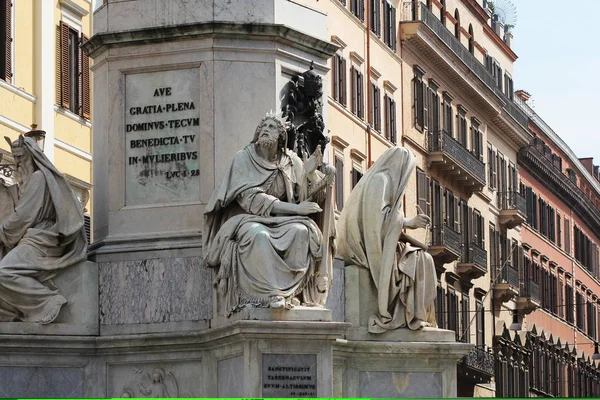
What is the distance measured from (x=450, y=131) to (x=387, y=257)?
2065 inches

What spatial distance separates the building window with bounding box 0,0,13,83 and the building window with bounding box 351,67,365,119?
18.7m

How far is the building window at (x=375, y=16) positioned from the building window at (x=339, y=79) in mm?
4801

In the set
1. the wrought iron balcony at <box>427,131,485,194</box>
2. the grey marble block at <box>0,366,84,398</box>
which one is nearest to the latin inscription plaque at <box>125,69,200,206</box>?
the grey marble block at <box>0,366,84,398</box>

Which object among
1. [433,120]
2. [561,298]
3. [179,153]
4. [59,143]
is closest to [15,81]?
[59,143]

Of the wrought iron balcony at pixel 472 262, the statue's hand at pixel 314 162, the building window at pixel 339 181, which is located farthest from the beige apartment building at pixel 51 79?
the wrought iron balcony at pixel 472 262

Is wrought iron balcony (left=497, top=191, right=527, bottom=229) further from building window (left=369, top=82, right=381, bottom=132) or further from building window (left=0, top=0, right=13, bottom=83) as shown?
Answer: building window (left=0, top=0, right=13, bottom=83)

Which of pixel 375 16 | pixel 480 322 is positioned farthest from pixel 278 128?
pixel 480 322

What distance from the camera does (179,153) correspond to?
20.6m

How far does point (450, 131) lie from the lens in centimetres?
7294

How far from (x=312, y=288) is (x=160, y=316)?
1550mm

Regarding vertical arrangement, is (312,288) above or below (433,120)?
below

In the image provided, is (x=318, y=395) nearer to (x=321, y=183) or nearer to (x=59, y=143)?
(x=321, y=183)

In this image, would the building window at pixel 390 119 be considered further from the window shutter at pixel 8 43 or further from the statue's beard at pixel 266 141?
the statue's beard at pixel 266 141

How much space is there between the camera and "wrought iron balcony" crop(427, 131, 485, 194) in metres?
68.9
